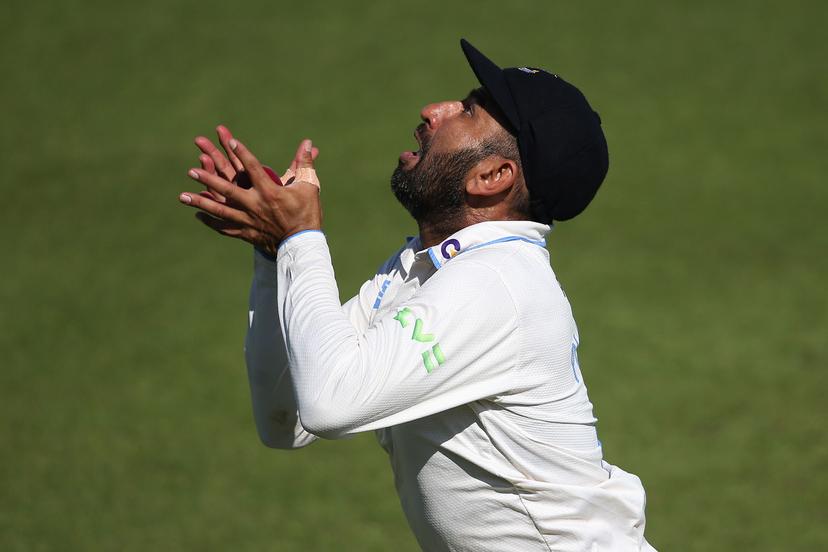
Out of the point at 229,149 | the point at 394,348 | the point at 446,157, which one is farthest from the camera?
the point at 446,157

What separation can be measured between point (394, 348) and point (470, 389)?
0.21 m

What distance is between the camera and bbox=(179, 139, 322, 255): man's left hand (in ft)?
7.88

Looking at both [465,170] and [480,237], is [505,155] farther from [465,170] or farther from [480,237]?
[480,237]

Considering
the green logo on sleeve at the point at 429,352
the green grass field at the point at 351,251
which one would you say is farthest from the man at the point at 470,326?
the green grass field at the point at 351,251

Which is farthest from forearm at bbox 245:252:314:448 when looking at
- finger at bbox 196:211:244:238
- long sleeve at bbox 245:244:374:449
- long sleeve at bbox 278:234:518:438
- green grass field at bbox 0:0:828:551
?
green grass field at bbox 0:0:828:551

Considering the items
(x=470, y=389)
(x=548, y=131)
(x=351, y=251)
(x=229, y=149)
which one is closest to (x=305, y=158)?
(x=229, y=149)

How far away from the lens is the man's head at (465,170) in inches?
104

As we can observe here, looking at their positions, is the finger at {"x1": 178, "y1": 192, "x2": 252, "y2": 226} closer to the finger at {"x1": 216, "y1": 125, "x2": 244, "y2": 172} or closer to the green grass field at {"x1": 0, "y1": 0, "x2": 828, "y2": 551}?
the finger at {"x1": 216, "y1": 125, "x2": 244, "y2": 172}

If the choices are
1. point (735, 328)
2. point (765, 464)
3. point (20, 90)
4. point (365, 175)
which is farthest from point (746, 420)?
point (20, 90)

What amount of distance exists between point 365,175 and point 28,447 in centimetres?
417

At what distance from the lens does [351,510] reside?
5.61 m

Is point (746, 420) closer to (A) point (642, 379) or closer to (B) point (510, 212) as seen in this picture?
(A) point (642, 379)

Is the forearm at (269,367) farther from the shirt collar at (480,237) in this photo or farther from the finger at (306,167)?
the shirt collar at (480,237)

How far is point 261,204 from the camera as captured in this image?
242cm
